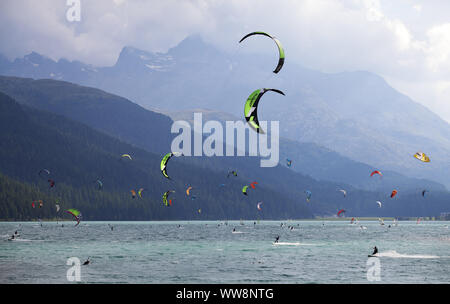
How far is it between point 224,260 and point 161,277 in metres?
22.7

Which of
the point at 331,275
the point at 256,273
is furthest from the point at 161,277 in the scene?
the point at 331,275

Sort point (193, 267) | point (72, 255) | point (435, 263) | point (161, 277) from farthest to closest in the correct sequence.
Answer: point (72, 255) < point (435, 263) < point (193, 267) < point (161, 277)

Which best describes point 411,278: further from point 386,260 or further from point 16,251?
point 16,251

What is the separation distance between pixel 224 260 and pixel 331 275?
Answer: 2188 centimetres

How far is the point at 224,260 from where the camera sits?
295 ft

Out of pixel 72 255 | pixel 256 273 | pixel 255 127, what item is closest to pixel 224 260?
pixel 256 273

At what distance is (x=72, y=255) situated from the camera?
98.6m
